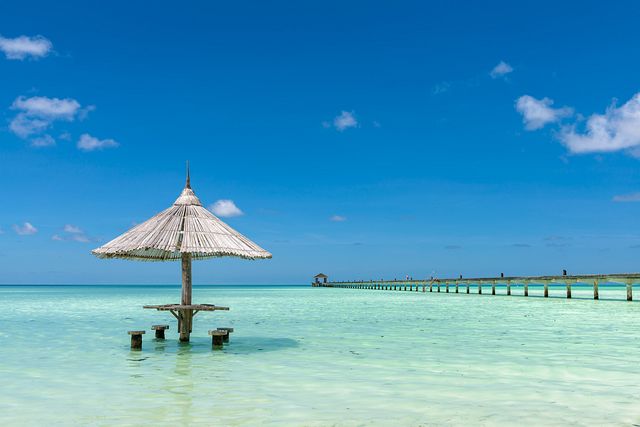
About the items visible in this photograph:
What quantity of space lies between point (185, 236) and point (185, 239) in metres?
0.10

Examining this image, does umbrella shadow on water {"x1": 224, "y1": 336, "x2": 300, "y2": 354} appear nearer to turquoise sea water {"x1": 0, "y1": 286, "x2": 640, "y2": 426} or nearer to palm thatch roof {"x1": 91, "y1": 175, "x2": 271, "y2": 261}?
turquoise sea water {"x1": 0, "y1": 286, "x2": 640, "y2": 426}

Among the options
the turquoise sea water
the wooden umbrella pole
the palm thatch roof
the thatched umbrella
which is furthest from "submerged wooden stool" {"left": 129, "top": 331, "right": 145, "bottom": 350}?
the palm thatch roof

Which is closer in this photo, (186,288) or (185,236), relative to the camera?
(185,236)

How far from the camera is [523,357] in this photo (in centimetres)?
1171

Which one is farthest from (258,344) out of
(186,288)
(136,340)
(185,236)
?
(185,236)

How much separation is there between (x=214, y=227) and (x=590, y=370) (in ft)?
24.8

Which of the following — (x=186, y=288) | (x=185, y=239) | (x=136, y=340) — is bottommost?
(x=136, y=340)

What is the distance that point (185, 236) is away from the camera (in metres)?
12.2

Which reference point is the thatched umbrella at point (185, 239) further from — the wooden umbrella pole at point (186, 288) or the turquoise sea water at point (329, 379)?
the turquoise sea water at point (329, 379)

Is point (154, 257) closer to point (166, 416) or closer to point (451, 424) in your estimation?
point (166, 416)

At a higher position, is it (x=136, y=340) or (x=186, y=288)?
(x=186, y=288)

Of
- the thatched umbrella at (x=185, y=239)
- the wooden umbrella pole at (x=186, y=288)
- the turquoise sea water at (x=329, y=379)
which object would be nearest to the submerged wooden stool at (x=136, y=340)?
the turquoise sea water at (x=329, y=379)

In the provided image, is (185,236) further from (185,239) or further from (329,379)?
(329,379)

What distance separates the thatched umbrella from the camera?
12.0 meters
